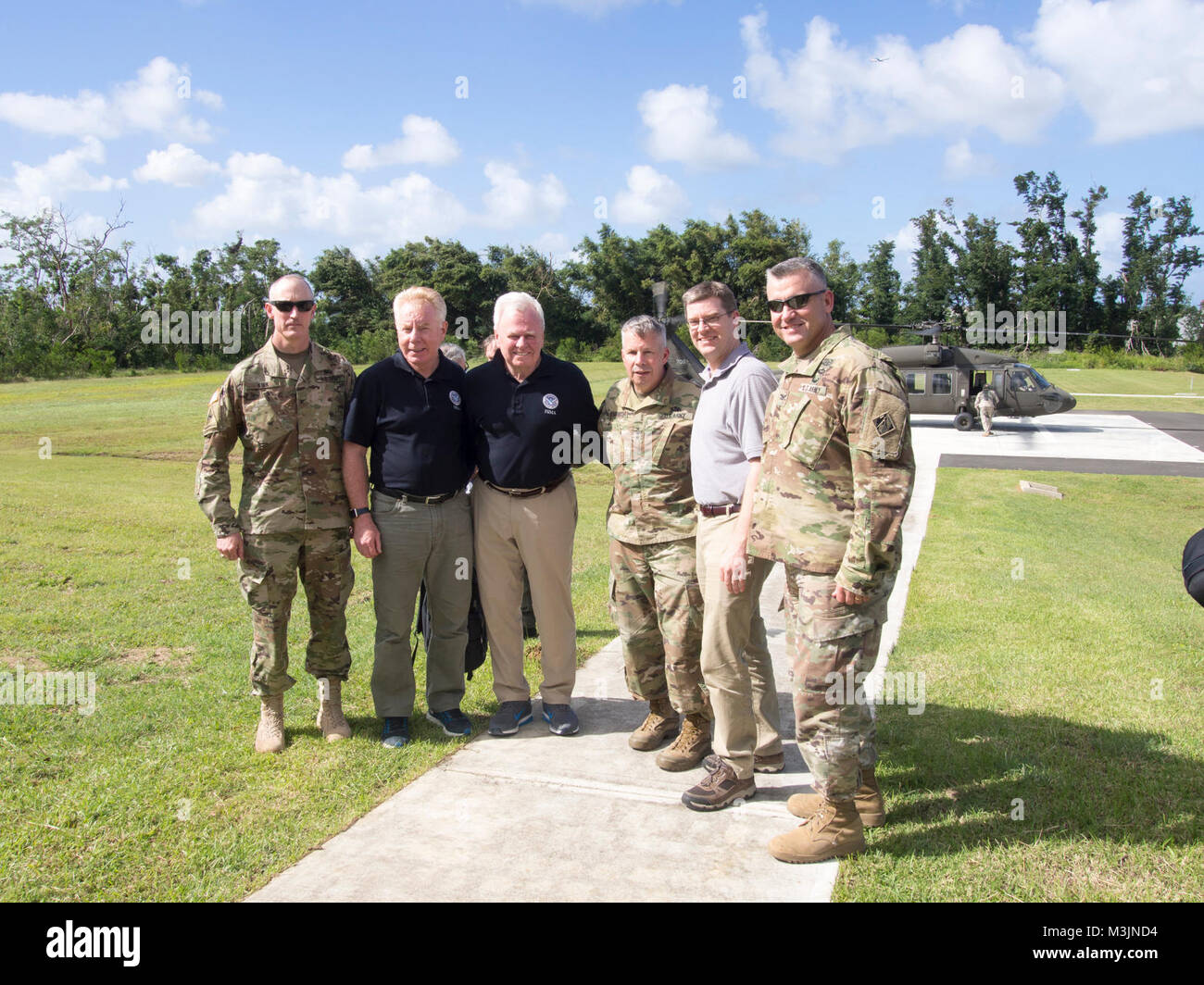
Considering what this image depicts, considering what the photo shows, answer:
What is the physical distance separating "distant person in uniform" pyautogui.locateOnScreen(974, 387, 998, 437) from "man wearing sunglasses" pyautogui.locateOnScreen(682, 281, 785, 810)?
945 inches

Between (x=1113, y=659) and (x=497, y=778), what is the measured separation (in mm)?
4367

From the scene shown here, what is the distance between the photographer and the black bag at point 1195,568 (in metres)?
2.54

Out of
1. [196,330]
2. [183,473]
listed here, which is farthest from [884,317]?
[183,473]

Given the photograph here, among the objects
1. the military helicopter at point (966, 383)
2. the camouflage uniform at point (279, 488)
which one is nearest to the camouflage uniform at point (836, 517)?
the camouflage uniform at point (279, 488)

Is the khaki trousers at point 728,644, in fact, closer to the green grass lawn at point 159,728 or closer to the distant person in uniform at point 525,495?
the distant person in uniform at point 525,495

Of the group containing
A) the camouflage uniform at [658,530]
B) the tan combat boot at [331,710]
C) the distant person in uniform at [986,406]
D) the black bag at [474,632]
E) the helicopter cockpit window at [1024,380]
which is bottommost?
the tan combat boot at [331,710]

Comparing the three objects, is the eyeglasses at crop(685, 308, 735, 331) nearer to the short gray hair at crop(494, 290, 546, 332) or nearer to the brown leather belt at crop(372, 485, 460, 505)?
the short gray hair at crop(494, 290, 546, 332)

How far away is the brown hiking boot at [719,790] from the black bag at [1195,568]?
6.41ft

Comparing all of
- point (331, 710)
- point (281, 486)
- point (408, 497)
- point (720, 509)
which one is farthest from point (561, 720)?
point (281, 486)

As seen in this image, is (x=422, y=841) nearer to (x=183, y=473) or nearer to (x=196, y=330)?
(x=183, y=473)

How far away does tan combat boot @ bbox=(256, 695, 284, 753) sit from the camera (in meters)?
4.38
